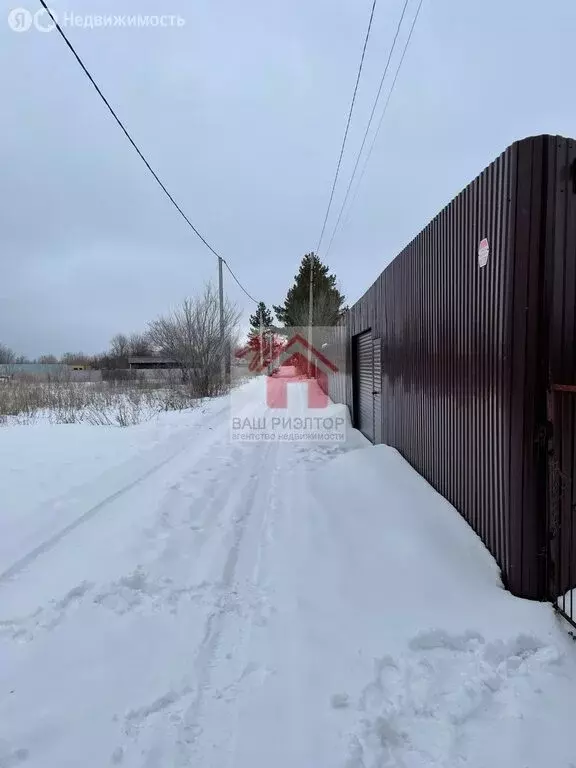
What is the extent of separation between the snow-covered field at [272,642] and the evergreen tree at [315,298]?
81.8 ft

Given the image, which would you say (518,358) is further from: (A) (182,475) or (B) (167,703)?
(A) (182,475)

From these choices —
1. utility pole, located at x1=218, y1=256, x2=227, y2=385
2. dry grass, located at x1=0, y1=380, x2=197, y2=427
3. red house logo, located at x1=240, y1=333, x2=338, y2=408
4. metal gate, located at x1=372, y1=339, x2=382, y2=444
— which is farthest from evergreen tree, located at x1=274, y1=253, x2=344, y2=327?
metal gate, located at x1=372, y1=339, x2=382, y2=444

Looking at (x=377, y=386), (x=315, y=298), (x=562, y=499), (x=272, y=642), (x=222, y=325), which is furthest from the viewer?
(x=315, y=298)

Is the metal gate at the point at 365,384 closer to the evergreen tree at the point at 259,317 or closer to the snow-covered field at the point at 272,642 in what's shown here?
the snow-covered field at the point at 272,642

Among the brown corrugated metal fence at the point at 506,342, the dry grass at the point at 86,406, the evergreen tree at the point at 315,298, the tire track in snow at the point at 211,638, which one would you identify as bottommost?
the tire track in snow at the point at 211,638

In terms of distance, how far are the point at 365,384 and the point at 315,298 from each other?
22832mm

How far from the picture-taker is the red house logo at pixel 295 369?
15.0 metres

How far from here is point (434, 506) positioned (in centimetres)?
361

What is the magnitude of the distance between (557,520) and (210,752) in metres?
2.18

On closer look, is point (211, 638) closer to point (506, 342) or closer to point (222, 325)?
point (506, 342)

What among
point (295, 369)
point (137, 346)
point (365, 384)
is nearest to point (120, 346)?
point (137, 346)

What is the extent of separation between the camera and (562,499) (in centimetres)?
245

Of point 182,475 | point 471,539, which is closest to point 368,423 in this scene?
point 182,475

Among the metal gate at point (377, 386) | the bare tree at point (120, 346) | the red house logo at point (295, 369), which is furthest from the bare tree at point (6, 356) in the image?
the metal gate at point (377, 386)
